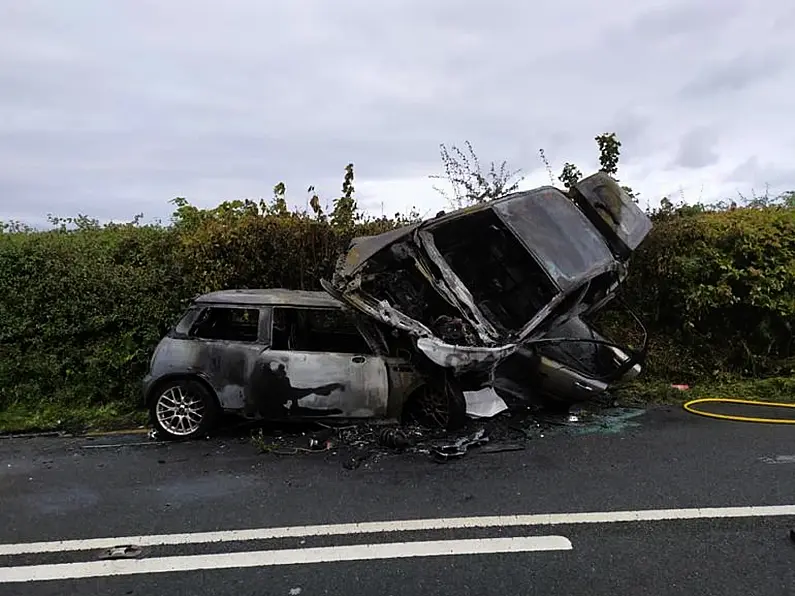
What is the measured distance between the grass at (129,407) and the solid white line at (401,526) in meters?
3.15

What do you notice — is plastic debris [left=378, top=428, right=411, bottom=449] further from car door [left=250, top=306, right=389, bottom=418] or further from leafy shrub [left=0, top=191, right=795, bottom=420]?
leafy shrub [left=0, top=191, right=795, bottom=420]

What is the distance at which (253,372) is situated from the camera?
633cm

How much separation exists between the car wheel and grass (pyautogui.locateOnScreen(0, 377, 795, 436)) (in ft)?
3.33

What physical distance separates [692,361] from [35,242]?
893 cm

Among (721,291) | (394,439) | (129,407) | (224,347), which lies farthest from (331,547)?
(721,291)

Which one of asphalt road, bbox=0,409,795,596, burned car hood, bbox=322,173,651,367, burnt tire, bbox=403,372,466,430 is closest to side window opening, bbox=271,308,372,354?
burned car hood, bbox=322,173,651,367

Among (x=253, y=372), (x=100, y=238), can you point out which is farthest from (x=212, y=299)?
(x=100, y=238)

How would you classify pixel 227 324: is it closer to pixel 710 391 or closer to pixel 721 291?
pixel 710 391

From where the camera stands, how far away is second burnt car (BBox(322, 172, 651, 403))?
6.00 meters

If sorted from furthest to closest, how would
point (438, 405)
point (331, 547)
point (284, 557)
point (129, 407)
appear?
point (129, 407) < point (438, 405) < point (331, 547) < point (284, 557)

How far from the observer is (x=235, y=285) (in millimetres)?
8445

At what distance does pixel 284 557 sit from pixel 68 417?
4.87 metres

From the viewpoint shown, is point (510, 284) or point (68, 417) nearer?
point (510, 284)

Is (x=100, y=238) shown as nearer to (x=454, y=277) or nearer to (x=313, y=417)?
(x=313, y=417)
